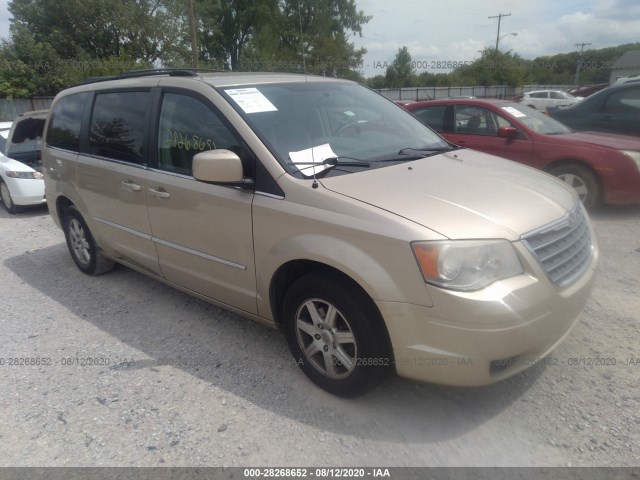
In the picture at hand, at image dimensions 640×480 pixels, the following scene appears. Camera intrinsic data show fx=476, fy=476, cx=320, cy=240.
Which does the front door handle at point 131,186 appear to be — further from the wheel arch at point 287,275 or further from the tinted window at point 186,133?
the wheel arch at point 287,275

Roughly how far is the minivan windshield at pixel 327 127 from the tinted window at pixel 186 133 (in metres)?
0.18

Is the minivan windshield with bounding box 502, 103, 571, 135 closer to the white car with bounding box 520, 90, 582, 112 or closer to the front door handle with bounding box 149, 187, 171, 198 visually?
the front door handle with bounding box 149, 187, 171, 198

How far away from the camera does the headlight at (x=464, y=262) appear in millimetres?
2197

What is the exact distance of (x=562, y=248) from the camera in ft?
8.27

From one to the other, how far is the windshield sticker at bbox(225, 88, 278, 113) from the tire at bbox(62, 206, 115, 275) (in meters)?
2.33

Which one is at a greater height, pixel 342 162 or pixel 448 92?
pixel 342 162

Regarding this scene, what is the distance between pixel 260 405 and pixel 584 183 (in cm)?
520

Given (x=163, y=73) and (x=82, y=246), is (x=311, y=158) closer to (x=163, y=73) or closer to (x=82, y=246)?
(x=163, y=73)

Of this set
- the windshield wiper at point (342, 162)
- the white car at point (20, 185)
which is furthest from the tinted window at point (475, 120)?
the white car at point (20, 185)

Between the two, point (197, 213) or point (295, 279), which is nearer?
point (295, 279)

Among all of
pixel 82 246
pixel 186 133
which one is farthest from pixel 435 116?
pixel 82 246

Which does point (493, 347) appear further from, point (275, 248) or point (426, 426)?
point (275, 248)

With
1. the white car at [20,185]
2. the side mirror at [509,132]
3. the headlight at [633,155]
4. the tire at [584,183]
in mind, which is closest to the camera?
the headlight at [633,155]

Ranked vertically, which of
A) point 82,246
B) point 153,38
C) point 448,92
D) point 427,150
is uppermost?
point 153,38
